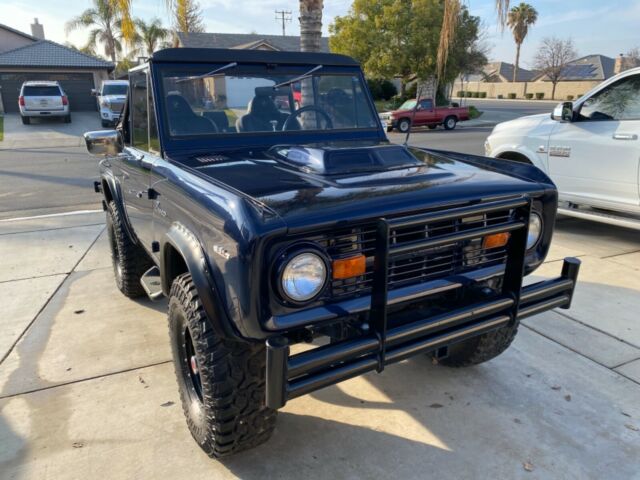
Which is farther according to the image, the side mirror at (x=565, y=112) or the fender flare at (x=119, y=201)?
the side mirror at (x=565, y=112)

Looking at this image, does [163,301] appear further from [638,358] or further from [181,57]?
[638,358]

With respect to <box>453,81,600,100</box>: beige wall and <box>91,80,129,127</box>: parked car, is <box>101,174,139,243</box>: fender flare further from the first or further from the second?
<box>453,81,600,100</box>: beige wall

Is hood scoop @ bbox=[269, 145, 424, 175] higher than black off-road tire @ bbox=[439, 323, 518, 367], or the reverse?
hood scoop @ bbox=[269, 145, 424, 175]

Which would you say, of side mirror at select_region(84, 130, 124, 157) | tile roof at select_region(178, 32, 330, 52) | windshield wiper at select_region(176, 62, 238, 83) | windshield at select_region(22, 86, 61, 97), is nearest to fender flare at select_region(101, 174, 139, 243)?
side mirror at select_region(84, 130, 124, 157)

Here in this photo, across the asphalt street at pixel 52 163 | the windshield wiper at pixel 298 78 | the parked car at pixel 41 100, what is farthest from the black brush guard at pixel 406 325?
the parked car at pixel 41 100

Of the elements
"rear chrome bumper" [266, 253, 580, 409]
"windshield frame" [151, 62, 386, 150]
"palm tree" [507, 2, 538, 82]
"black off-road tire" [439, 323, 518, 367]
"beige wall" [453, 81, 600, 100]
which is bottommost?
"black off-road tire" [439, 323, 518, 367]

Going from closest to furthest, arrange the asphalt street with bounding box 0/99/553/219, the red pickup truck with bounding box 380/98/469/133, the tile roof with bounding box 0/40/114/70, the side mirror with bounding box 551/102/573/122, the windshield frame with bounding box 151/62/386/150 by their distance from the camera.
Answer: the windshield frame with bounding box 151/62/386/150, the side mirror with bounding box 551/102/573/122, the asphalt street with bounding box 0/99/553/219, the red pickup truck with bounding box 380/98/469/133, the tile roof with bounding box 0/40/114/70

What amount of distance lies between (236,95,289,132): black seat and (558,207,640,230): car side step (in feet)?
12.3

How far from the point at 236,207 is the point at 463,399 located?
73.7 inches

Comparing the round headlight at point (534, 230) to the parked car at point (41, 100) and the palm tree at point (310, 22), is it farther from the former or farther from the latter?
the parked car at point (41, 100)

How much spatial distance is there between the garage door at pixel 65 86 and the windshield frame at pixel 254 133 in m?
28.8

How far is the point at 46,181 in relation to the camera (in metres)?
10.3

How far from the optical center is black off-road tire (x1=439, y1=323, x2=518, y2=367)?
121 inches

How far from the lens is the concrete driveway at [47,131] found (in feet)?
57.3
